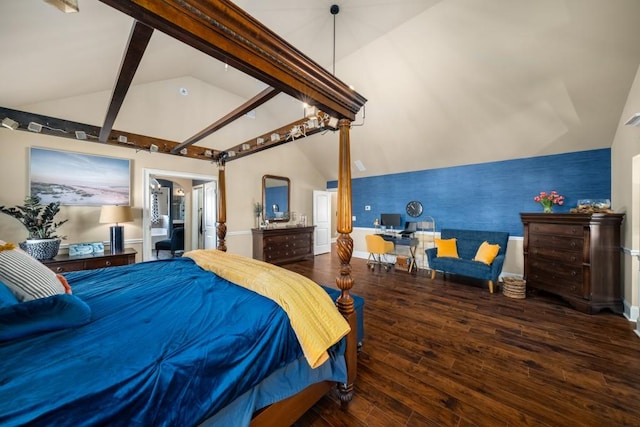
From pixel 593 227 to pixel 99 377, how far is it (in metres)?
4.85

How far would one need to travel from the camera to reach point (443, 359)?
6.99ft

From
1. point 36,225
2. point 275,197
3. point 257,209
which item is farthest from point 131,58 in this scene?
point 275,197

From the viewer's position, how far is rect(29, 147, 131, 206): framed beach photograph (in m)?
3.07

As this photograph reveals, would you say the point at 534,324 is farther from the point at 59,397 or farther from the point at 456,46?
the point at 59,397

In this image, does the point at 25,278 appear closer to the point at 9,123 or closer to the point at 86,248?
the point at 9,123

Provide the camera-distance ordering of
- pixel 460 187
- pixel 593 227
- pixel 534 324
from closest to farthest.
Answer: pixel 534 324
pixel 593 227
pixel 460 187

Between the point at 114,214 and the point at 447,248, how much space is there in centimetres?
557

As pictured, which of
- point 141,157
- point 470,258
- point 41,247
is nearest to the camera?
point 41,247

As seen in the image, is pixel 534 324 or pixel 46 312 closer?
pixel 46 312

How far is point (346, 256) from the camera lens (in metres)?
1.69

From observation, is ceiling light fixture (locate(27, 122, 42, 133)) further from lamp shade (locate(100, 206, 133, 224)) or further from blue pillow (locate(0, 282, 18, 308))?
blue pillow (locate(0, 282, 18, 308))

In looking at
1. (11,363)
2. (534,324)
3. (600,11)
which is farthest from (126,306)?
(600,11)

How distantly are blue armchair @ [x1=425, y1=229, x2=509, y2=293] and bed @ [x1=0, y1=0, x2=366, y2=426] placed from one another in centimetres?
326

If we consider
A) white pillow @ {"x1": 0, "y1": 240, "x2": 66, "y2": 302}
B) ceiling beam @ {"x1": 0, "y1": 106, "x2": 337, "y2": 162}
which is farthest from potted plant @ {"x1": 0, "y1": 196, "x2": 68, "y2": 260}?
white pillow @ {"x1": 0, "y1": 240, "x2": 66, "y2": 302}
